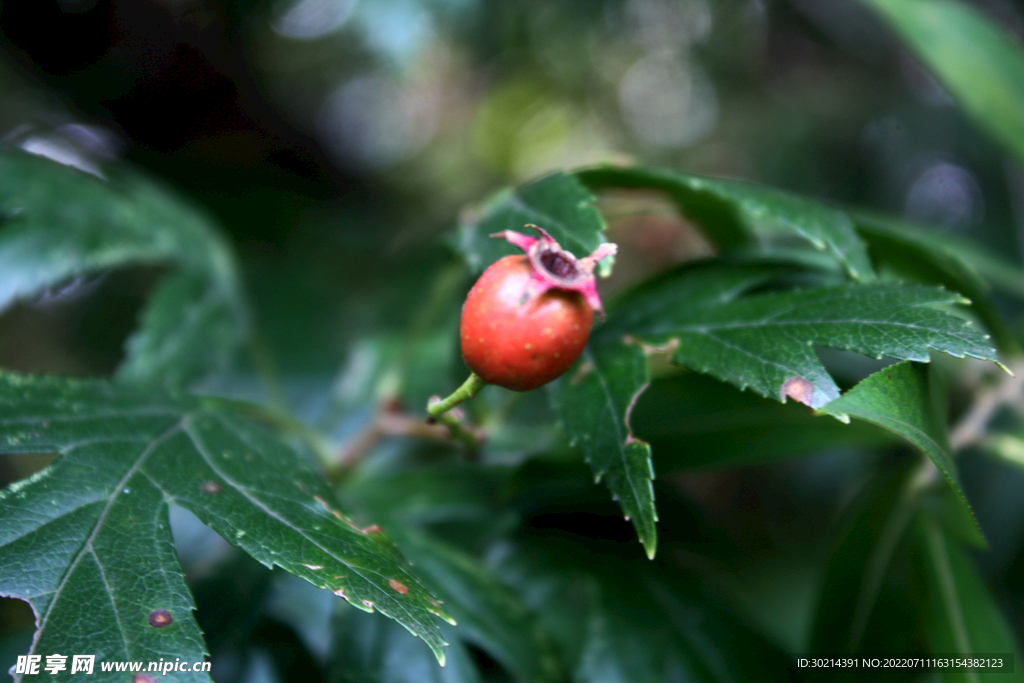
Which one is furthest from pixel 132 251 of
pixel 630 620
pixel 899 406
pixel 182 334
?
pixel 899 406

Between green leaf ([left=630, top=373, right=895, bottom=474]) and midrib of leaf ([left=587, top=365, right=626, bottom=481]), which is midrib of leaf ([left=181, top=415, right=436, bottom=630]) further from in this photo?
green leaf ([left=630, top=373, right=895, bottom=474])

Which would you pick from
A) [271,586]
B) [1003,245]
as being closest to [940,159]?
[1003,245]

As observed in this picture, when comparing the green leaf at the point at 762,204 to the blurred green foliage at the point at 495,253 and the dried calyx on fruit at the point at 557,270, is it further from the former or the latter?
the dried calyx on fruit at the point at 557,270

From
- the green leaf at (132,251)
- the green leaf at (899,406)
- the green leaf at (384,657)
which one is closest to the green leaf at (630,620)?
the green leaf at (384,657)

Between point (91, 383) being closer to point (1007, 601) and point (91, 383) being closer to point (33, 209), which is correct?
point (33, 209)

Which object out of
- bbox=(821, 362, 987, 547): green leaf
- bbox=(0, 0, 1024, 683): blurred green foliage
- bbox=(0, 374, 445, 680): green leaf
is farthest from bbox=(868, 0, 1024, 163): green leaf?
bbox=(0, 374, 445, 680): green leaf

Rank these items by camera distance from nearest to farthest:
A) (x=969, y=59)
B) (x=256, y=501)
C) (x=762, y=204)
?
(x=256, y=501) → (x=762, y=204) → (x=969, y=59)

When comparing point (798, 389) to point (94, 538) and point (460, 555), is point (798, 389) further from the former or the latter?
point (94, 538)
